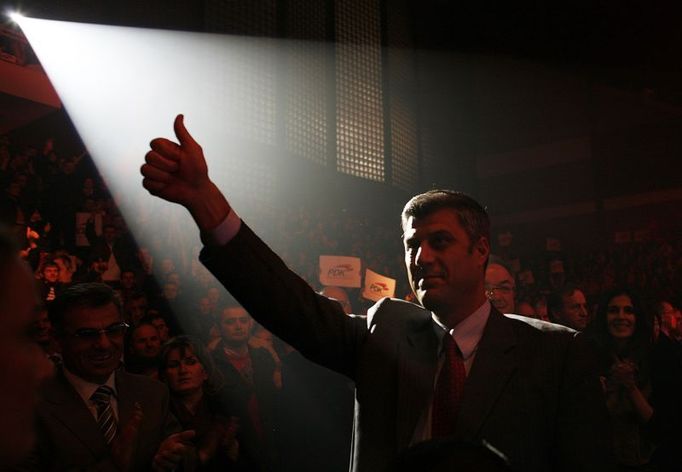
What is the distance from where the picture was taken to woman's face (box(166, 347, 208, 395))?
3.66 meters

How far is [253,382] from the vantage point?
182 inches

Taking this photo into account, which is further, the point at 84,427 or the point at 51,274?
the point at 51,274

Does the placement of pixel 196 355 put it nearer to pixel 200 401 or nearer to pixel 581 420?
pixel 200 401

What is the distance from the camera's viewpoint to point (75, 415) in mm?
2621

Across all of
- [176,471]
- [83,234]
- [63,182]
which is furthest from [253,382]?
[63,182]

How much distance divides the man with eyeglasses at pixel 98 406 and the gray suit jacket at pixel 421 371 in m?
0.94

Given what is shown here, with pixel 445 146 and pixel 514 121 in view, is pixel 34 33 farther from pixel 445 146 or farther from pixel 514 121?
pixel 514 121

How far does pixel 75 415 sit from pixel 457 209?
152cm

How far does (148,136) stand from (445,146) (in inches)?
200

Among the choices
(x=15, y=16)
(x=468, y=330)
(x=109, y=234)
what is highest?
(x=15, y=16)

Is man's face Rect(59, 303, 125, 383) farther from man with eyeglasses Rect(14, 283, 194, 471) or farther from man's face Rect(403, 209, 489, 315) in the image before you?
man's face Rect(403, 209, 489, 315)

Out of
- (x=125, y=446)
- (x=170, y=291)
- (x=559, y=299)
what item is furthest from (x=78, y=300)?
(x=559, y=299)

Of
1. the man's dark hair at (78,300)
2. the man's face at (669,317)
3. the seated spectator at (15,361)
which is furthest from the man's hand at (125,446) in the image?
the man's face at (669,317)

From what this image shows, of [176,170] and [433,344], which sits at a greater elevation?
[176,170]
